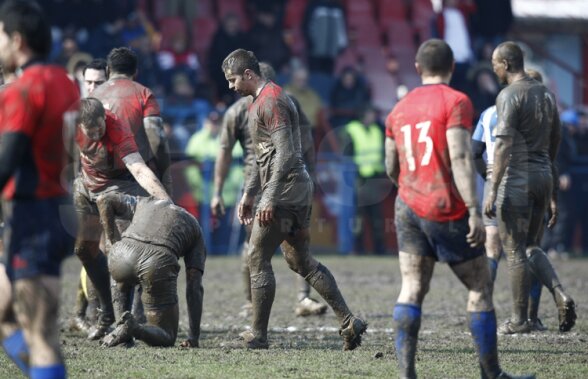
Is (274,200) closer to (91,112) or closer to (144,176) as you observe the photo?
(144,176)

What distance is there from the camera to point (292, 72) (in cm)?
2089

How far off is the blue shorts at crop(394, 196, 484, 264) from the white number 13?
0.28m

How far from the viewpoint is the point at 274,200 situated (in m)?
8.57

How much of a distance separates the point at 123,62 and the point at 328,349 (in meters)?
2.94

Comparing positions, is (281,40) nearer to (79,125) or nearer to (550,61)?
A: (550,61)

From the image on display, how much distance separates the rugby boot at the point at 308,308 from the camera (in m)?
11.4

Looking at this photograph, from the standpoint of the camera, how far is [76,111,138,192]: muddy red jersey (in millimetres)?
8688

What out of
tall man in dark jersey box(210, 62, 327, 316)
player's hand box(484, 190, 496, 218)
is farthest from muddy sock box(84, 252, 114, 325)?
player's hand box(484, 190, 496, 218)

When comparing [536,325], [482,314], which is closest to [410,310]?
[482,314]

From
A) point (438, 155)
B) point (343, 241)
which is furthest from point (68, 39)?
Answer: point (438, 155)

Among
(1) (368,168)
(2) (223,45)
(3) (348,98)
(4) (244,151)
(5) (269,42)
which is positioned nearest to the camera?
(4) (244,151)

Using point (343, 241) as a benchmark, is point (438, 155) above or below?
above

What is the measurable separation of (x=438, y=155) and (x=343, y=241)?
13022 millimetres

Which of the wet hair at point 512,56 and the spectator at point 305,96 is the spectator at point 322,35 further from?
the wet hair at point 512,56
